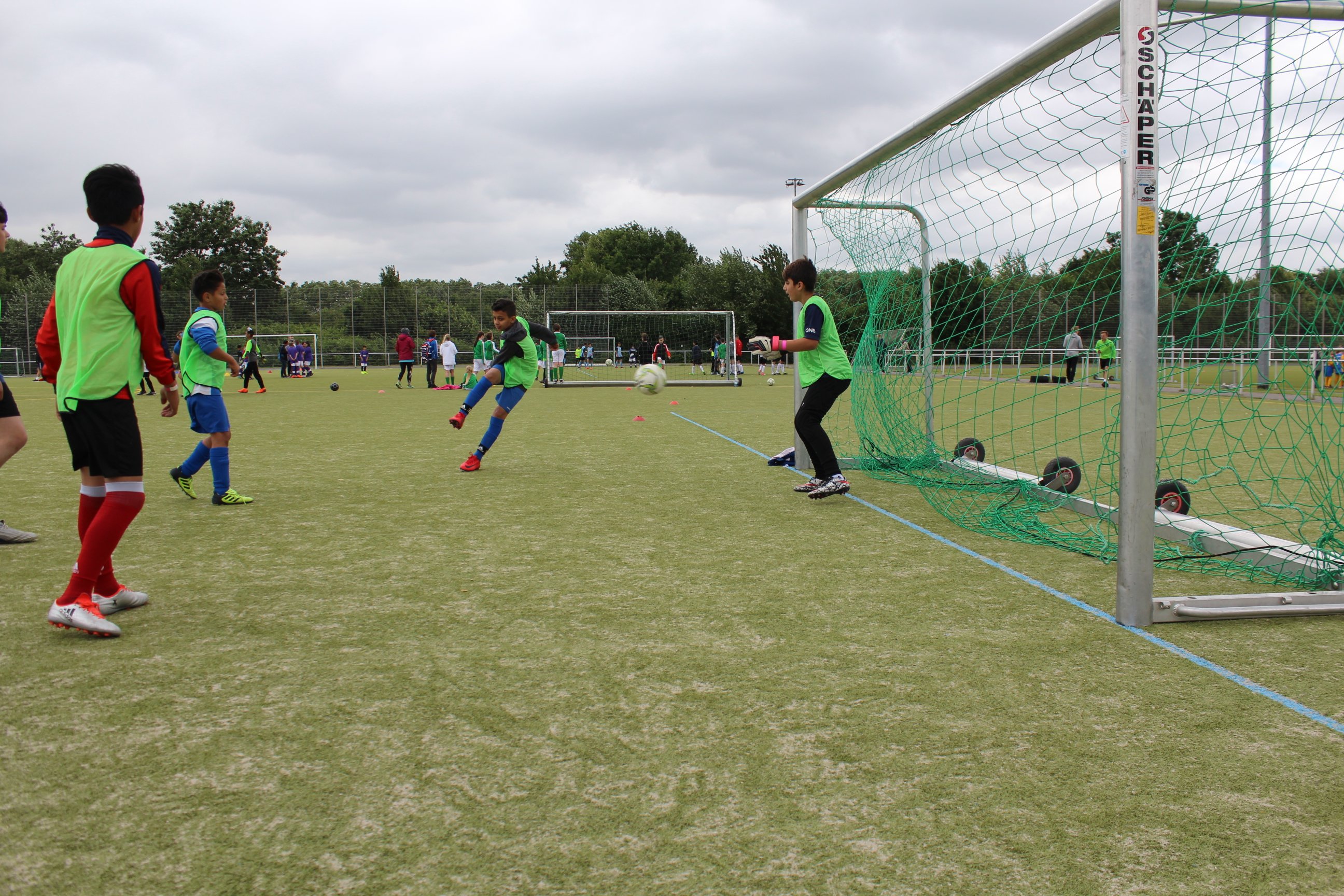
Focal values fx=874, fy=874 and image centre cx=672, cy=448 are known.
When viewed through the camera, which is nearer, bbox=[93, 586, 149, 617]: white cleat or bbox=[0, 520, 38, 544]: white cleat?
bbox=[93, 586, 149, 617]: white cleat

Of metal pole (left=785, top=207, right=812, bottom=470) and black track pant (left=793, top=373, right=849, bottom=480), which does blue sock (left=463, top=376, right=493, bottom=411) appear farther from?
black track pant (left=793, top=373, right=849, bottom=480)

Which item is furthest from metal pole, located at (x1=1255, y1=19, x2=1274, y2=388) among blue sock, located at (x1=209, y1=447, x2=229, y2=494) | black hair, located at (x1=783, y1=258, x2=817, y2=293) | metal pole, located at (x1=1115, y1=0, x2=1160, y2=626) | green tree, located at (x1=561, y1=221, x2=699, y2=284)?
green tree, located at (x1=561, y1=221, x2=699, y2=284)

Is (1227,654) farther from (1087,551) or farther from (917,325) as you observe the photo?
(917,325)

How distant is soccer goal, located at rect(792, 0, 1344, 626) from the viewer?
3674 mm

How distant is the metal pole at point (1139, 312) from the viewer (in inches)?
141

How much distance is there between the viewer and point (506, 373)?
8961 mm

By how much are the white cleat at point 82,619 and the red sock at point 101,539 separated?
0.03m

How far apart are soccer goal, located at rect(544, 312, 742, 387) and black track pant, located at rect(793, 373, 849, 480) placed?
21.8m

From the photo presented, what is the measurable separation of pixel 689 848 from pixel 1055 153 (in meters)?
4.82

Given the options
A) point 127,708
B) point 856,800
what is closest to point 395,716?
point 127,708

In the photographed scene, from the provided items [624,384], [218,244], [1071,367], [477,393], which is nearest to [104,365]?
[477,393]

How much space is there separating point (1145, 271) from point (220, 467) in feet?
20.6

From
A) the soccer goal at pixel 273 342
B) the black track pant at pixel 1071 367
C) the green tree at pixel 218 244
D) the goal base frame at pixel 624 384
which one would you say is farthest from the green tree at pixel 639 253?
the black track pant at pixel 1071 367

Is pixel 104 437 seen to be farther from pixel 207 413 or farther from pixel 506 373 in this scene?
pixel 506 373
